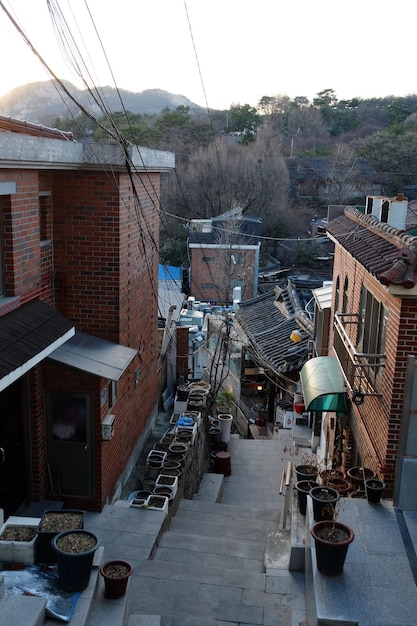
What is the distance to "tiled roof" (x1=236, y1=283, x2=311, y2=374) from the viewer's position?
16.4 meters

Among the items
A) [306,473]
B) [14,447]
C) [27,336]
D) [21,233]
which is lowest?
[306,473]

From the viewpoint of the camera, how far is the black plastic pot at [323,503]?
6.44 metres

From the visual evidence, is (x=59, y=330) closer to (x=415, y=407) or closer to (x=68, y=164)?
(x=68, y=164)

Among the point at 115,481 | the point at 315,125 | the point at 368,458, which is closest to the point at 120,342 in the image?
the point at 115,481

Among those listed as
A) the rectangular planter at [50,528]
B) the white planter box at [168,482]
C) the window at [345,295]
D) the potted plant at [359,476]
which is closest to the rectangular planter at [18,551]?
the rectangular planter at [50,528]

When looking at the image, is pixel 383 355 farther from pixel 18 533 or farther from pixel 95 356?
pixel 18 533

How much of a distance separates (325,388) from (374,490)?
117 inches

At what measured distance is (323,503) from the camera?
6453 mm

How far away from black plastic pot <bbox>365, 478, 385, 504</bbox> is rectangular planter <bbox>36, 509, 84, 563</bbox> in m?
3.53

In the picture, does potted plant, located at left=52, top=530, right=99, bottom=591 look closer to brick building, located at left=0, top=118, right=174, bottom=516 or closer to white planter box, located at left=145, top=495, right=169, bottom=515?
brick building, located at left=0, top=118, right=174, bottom=516

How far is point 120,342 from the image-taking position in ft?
30.0

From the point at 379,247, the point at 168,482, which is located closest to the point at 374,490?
the point at 379,247

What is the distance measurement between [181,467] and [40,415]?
2952 mm

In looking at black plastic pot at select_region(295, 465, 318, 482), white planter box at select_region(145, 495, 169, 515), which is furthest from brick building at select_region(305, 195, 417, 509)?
white planter box at select_region(145, 495, 169, 515)
